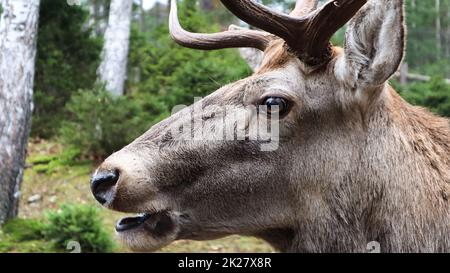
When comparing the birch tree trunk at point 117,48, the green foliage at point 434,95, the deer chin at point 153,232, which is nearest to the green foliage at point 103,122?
the birch tree trunk at point 117,48

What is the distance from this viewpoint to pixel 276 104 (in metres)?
3.24

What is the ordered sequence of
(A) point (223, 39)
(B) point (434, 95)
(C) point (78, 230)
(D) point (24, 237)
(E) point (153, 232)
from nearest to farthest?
(E) point (153, 232) → (A) point (223, 39) → (C) point (78, 230) → (D) point (24, 237) → (B) point (434, 95)

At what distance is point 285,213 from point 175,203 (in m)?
0.60

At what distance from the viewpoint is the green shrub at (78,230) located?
728 cm

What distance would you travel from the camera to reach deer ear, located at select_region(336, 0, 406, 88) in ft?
A: 9.60

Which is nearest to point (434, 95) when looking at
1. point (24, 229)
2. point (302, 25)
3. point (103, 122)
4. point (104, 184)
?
point (103, 122)

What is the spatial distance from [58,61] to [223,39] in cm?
1047

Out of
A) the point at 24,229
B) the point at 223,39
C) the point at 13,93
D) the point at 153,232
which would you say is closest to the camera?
the point at 153,232

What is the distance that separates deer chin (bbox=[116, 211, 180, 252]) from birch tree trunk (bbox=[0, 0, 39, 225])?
514 cm

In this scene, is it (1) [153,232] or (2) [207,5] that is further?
(2) [207,5]

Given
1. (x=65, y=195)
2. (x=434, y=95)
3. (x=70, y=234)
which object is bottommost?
(x=65, y=195)

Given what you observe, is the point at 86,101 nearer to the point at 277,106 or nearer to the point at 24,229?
the point at 24,229

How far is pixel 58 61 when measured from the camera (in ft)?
44.6
